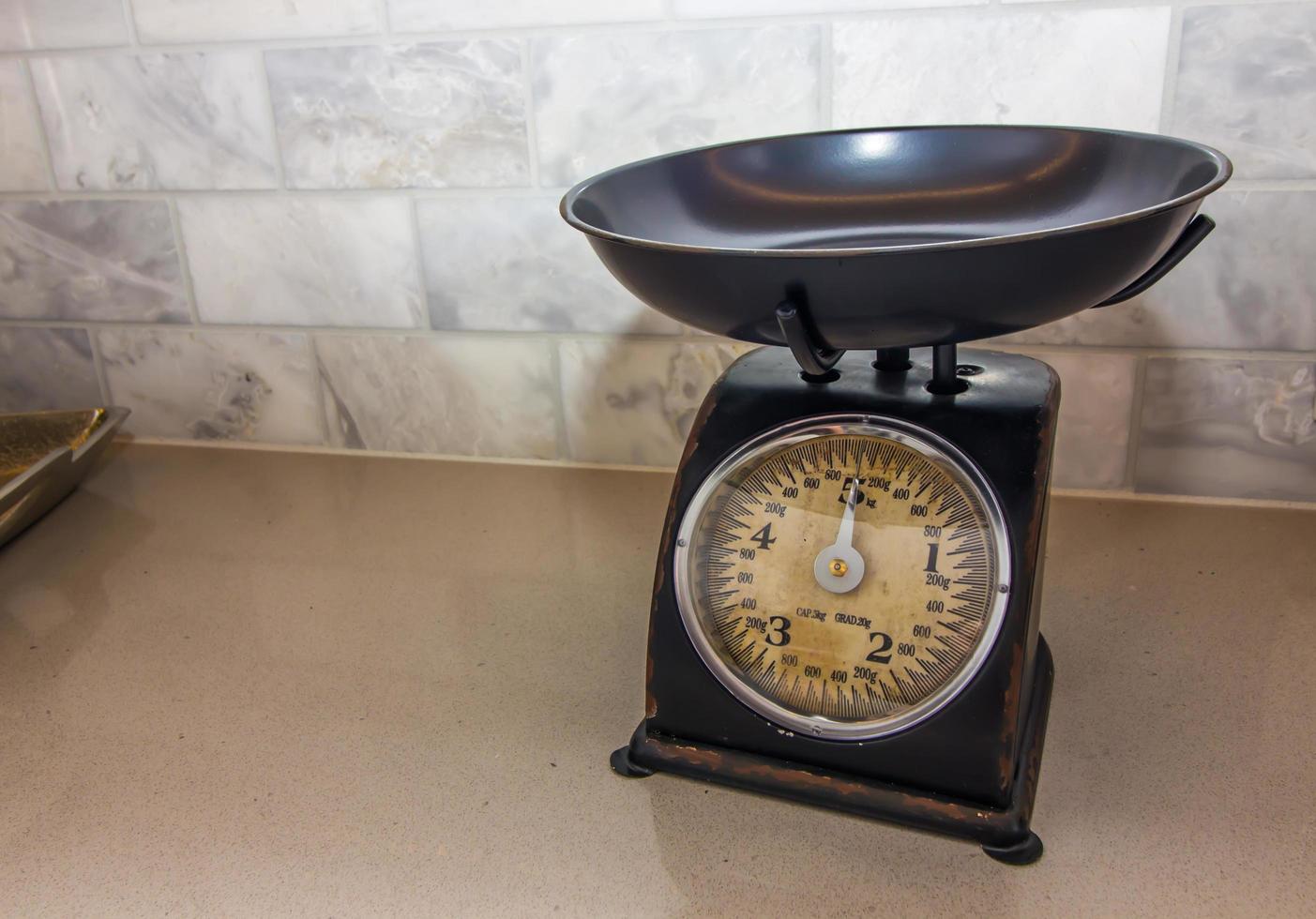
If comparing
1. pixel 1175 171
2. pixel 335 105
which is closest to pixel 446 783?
pixel 1175 171

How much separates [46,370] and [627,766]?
1046mm

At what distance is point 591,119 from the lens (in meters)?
1.16

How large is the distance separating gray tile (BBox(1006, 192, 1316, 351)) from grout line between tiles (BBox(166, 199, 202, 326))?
3.15ft

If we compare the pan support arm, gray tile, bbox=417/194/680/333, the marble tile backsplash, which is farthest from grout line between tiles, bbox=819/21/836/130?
the pan support arm

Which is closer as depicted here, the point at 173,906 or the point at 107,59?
the point at 173,906

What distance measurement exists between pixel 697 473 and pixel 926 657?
18cm

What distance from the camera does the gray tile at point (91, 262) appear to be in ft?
4.42

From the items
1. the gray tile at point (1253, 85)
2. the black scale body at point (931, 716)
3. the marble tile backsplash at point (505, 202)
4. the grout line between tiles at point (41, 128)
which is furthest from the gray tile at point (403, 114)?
the gray tile at point (1253, 85)

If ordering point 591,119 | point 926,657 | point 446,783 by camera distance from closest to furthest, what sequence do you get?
point 926,657 < point 446,783 < point 591,119

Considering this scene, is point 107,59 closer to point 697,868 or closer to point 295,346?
point 295,346

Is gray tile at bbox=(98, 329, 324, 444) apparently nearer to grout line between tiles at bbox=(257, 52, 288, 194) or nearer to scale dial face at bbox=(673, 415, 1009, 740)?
grout line between tiles at bbox=(257, 52, 288, 194)

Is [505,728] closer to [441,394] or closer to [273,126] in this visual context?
[441,394]

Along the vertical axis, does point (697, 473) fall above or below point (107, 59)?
below

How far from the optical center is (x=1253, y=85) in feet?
3.30
